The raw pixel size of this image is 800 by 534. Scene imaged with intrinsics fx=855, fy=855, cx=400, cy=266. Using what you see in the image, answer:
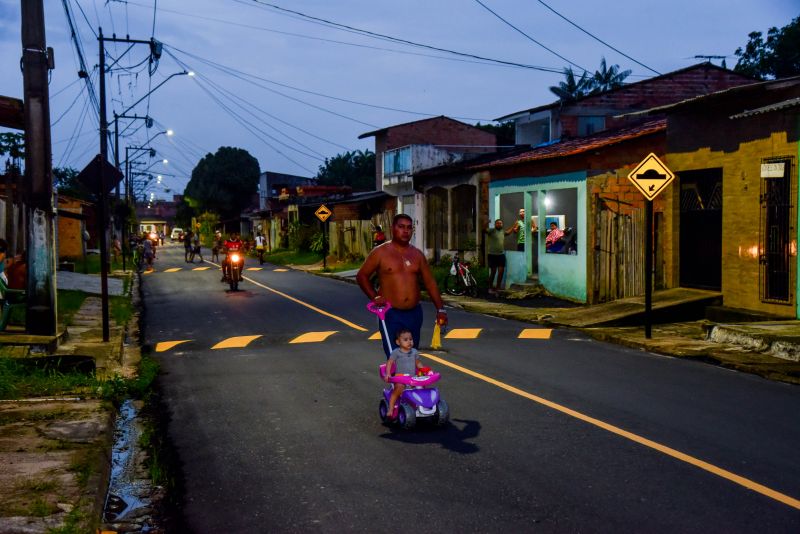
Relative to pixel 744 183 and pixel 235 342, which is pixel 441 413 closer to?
pixel 235 342

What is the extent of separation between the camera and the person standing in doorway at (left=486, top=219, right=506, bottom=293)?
23.1 m

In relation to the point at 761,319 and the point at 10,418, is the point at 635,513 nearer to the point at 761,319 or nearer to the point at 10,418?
the point at 10,418

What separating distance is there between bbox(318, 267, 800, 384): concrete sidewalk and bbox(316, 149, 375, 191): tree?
71.9 m

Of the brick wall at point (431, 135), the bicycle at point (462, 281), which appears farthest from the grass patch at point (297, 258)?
the bicycle at point (462, 281)

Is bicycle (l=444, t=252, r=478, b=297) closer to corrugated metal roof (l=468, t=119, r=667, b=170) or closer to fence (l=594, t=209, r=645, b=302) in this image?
corrugated metal roof (l=468, t=119, r=667, b=170)

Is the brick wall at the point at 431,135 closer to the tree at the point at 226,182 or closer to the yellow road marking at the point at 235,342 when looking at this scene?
the yellow road marking at the point at 235,342

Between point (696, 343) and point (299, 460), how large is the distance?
28.0 ft

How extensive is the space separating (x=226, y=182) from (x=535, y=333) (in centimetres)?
8201

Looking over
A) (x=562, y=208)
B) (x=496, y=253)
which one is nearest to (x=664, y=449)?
(x=496, y=253)

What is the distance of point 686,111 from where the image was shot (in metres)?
17.6

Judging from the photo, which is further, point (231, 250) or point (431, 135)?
point (431, 135)

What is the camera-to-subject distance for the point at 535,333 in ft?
48.8

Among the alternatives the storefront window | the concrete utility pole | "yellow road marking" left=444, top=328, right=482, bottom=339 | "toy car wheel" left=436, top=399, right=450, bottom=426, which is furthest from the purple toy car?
the storefront window

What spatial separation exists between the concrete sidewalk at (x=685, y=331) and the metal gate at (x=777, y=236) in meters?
1.16
